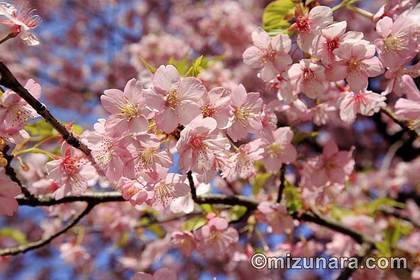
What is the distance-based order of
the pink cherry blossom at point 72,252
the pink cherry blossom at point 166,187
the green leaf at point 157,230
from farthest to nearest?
the pink cherry blossom at point 72,252 < the green leaf at point 157,230 < the pink cherry blossom at point 166,187

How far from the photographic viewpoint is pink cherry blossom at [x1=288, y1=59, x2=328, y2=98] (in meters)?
1.66

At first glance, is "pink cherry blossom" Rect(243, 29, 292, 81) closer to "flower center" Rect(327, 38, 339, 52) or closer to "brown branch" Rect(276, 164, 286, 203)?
"flower center" Rect(327, 38, 339, 52)

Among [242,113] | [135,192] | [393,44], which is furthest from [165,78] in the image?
[393,44]

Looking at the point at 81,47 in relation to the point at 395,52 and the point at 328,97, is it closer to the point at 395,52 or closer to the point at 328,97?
the point at 328,97

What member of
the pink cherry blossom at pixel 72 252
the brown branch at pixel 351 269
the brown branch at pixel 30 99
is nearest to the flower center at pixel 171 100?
the brown branch at pixel 30 99

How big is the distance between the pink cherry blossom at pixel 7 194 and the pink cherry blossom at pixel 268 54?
0.89 m

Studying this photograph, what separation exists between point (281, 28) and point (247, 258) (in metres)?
1.20

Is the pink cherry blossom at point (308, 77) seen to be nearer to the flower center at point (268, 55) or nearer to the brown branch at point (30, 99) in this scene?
the flower center at point (268, 55)

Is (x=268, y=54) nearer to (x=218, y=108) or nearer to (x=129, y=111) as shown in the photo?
(x=218, y=108)

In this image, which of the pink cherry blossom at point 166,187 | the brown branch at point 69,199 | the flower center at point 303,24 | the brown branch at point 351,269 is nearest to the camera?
the pink cherry blossom at point 166,187

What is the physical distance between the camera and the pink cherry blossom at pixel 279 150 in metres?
1.90

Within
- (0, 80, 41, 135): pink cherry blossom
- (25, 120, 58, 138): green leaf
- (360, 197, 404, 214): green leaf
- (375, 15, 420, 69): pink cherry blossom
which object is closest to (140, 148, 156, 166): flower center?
(0, 80, 41, 135): pink cherry blossom

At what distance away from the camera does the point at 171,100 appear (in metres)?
1.39

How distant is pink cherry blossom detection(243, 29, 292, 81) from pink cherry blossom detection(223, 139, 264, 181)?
25 centimetres
